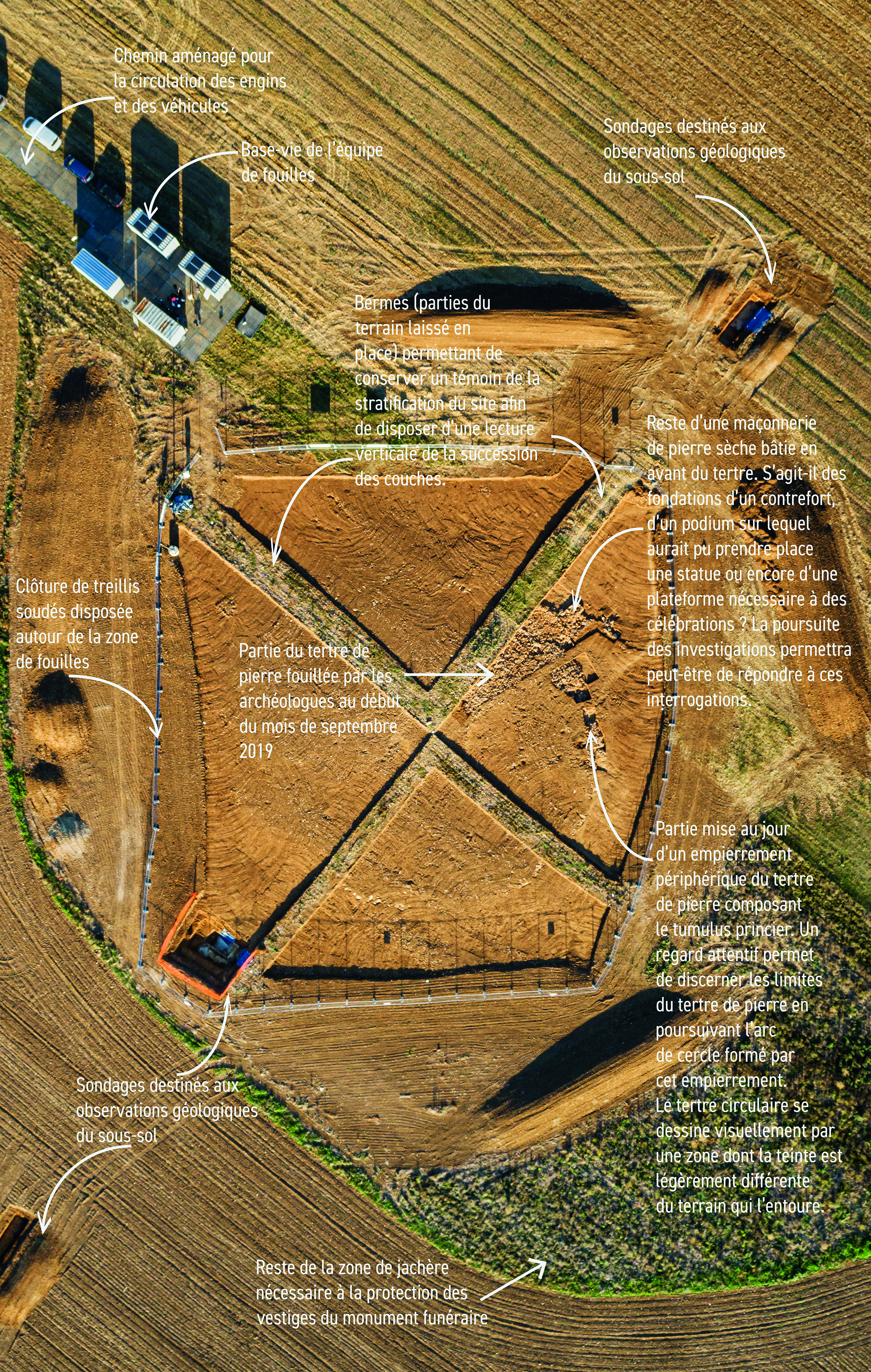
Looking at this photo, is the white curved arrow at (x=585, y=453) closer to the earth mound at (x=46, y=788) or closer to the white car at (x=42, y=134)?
the white car at (x=42, y=134)

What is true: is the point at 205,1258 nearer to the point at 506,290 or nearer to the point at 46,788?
the point at 46,788

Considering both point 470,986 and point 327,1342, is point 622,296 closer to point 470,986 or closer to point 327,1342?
point 470,986

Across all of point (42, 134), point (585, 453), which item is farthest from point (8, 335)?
point (585, 453)

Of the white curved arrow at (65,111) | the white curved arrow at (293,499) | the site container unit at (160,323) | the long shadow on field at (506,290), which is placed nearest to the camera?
the site container unit at (160,323)

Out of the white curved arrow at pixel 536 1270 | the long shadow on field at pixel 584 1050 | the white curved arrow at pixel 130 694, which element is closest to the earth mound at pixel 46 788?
the white curved arrow at pixel 130 694

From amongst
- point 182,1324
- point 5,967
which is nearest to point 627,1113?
point 182,1324

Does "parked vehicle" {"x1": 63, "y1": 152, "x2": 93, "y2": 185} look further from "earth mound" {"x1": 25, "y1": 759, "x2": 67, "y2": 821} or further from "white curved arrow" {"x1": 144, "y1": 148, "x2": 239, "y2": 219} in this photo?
"earth mound" {"x1": 25, "y1": 759, "x2": 67, "y2": 821}
